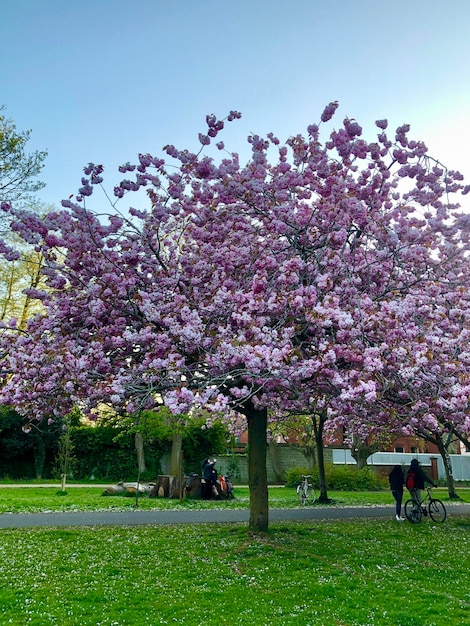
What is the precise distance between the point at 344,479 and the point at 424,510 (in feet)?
40.8

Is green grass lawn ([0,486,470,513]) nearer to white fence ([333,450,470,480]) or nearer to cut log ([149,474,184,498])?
cut log ([149,474,184,498])

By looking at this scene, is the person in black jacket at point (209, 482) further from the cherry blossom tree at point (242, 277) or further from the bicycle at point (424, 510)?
the cherry blossom tree at point (242, 277)

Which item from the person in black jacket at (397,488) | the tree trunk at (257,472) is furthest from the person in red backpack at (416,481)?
the tree trunk at (257,472)

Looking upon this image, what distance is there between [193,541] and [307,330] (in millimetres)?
4481

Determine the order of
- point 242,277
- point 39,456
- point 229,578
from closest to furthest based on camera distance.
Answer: point 229,578 → point 242,277 → point 39,456

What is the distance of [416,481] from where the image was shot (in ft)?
48.5

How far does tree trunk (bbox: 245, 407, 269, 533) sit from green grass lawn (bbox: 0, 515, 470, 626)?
403mm

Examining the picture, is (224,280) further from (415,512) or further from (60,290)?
(415,512)

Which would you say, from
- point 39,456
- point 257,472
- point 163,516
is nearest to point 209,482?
point 163,516

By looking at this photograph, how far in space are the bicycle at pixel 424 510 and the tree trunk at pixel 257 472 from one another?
16.8ft

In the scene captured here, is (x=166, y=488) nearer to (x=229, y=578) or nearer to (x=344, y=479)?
(x=344, y=479)

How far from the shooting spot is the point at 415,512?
1452 centimetres

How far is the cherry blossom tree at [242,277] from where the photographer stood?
8609 mm

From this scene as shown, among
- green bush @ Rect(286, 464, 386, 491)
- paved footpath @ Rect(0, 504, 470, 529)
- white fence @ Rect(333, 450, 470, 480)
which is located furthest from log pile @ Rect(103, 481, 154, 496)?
white fence @ Rect(333, 450, 470, 480)
